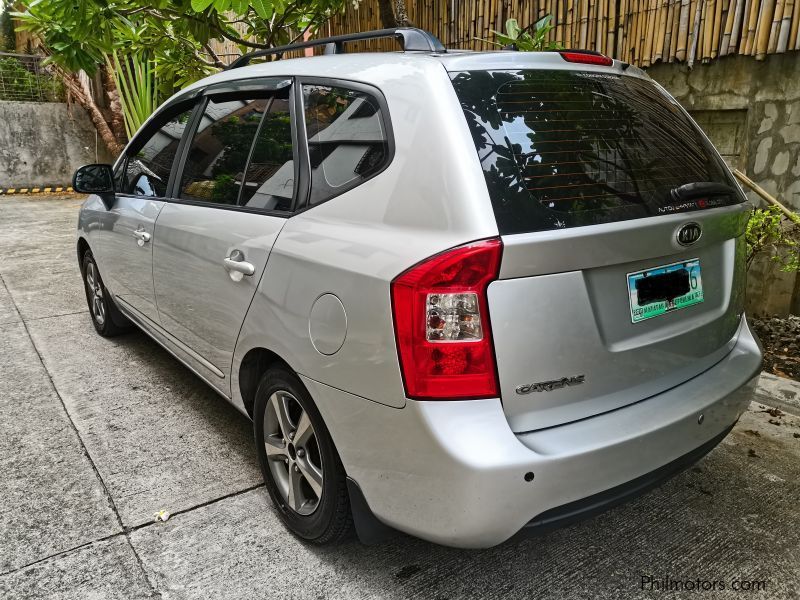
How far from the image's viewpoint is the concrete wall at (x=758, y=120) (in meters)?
4.39

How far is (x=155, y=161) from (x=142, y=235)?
447 millimetres

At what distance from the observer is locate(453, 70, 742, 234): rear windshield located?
1.85 metres

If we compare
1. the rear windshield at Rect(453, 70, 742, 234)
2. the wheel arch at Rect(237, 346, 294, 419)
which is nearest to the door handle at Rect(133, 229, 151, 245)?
the wheel arch at Rect(237, 346, 294, 419)

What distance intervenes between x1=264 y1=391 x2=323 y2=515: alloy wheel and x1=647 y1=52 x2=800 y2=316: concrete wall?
3.78 meters

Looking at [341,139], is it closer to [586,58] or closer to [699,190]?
[586,58]

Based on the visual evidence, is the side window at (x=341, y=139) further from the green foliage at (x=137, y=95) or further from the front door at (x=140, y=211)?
the green foliage at (x=137, y=95)

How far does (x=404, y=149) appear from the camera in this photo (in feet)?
6.40

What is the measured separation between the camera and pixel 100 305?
473cm

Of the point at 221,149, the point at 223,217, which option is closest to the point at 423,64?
the point at 223,217

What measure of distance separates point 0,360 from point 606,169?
4.08 meters

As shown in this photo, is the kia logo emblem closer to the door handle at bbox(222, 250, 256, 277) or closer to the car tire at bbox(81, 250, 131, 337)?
the door handle at bbox(222, 250, 256, 277)

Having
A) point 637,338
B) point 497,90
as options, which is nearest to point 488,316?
point 637,338

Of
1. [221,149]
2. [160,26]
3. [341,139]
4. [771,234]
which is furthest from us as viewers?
[160,26]

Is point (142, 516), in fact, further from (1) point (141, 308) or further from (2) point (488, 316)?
(2) point (488, 316)
